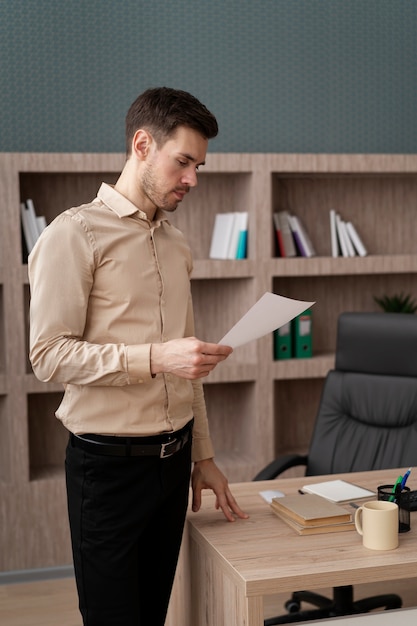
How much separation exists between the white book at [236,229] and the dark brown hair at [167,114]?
2058 mm

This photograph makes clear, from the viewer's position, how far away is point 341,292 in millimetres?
4402

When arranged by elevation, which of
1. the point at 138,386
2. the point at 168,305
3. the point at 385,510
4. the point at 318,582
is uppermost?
the point at 168,305

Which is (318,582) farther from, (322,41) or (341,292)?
(322,41)

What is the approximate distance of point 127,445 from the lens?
72.0 inches

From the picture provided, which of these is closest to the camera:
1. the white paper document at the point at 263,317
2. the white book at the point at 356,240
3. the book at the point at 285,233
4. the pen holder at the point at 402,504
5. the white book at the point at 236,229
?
the white paper document at the point at 263,317

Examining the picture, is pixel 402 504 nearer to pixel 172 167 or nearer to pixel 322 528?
pixel 322 528

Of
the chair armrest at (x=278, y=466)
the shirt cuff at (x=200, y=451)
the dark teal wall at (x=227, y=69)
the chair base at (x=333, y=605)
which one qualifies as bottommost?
the chair base at (x=333, y=605)

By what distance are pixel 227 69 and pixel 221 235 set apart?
0.85 metres

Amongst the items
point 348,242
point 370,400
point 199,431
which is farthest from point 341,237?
point 199,431

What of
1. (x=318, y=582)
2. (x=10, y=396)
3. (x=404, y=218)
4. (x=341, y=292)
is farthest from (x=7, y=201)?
(x=318, y=582)

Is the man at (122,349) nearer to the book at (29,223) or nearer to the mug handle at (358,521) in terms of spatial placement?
the mug handle at (358,521)

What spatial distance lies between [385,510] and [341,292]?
2644 millimetres

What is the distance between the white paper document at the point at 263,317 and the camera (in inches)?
67.2

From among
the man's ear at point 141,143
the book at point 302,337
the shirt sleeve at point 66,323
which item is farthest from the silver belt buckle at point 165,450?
the book at point 302,337
